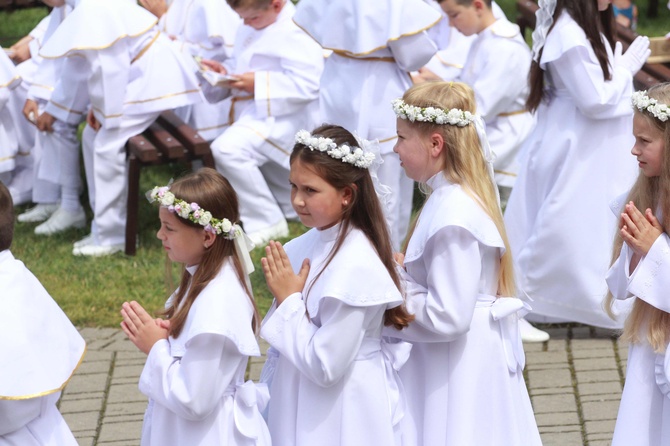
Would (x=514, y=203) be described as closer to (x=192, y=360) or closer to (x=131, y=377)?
(x=131, y=377)

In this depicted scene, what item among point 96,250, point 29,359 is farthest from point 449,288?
point 96,250

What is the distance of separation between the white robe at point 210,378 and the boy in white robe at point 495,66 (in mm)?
3990

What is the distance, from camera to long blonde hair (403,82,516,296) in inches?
163

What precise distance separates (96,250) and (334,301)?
442 cm

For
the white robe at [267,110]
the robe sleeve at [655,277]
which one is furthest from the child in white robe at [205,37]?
the robe sleeve at [655,277]

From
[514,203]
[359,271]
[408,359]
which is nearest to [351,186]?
[359,271]

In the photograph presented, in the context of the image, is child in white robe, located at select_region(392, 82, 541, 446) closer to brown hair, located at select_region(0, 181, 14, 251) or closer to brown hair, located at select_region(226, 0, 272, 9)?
brown hair, located at select_region(0, 181, 14, 251)

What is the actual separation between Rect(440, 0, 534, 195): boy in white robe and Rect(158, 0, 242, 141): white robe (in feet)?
5.59

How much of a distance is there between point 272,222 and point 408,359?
394 cm

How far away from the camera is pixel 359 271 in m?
3.78

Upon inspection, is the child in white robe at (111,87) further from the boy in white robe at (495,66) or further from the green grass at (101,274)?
the boy in white robe at (495,66)

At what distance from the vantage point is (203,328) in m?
3.62

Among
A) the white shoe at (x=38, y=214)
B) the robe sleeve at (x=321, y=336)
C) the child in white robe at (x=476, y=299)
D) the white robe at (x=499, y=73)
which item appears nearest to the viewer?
the robe sleeve at (x=321, y=336)

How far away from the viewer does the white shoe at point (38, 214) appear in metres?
8.66
